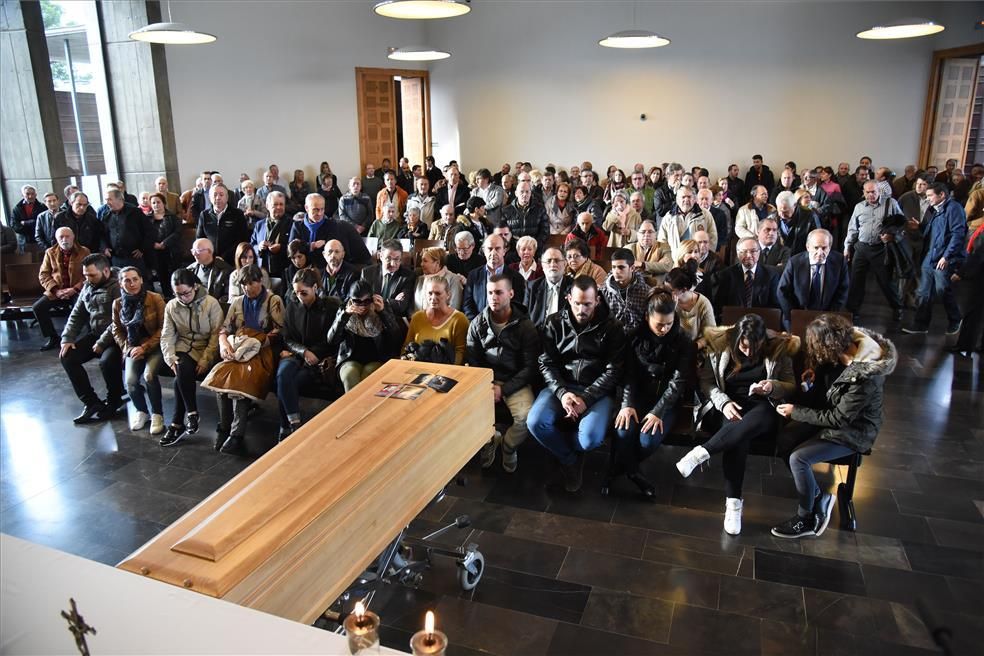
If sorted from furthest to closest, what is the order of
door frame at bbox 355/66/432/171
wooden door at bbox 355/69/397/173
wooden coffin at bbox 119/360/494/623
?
wooden door at bbox 355/69/397/173 → door frame at bbox 355/66/432/171 → wooden coffin at bbox 119/360/494/623

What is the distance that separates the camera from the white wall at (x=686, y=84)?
41.7 ft

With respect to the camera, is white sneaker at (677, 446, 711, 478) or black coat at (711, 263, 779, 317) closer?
white sneaker at (677, 446, 711, 478)

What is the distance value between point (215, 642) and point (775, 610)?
248 cm

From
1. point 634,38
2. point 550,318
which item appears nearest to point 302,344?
point 550,318

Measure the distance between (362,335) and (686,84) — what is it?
11.2 m

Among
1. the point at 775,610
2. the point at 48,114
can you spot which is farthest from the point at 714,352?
the point at 48,114

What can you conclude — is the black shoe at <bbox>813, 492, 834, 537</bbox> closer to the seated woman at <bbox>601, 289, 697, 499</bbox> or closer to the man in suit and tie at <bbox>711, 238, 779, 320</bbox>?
the seated woman at <bbox>601, 289, 697, 499</bbox>

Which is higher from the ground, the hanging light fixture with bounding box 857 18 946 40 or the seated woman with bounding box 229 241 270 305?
the hanging light fixture with bounding box 857 18 946 40

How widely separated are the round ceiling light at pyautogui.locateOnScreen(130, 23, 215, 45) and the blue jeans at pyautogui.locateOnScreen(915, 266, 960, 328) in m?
7.90

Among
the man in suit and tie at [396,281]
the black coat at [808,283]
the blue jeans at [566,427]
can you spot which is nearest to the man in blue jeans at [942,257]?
the black coat at [808,283]

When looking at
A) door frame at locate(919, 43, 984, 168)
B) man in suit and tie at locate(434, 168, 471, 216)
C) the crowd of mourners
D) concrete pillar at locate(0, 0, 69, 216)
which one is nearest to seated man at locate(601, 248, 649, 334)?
the crowd of mourners

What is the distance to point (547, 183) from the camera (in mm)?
10203

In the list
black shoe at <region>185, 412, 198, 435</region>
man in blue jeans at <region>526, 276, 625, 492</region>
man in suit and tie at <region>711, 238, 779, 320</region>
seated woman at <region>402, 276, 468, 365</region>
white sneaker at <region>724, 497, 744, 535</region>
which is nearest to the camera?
white sneaker at <region>724, 497, 744, 535</region>

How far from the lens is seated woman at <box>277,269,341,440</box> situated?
4.96 metres
